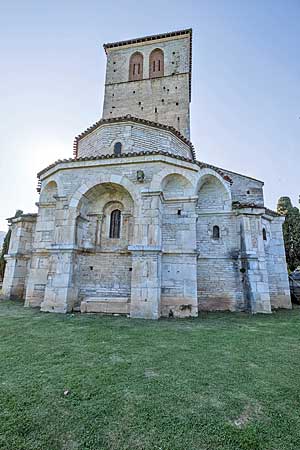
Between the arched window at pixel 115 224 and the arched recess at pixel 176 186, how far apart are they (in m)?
2.41

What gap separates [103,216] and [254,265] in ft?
23.5

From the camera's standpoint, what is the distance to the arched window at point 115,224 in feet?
33.2

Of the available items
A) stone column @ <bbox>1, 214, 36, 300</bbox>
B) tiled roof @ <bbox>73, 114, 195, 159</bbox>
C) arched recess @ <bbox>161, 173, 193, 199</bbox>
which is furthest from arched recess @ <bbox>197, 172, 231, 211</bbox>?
stone column @ <bbox>1, 214, 36, 300</bbox>

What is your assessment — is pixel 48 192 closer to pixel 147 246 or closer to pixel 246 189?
pixel 147 246

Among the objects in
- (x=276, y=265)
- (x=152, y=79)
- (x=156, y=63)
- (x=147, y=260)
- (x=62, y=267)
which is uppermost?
(x=156, y=63)

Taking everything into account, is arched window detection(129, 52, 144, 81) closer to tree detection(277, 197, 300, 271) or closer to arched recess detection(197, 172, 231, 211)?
arched recess detection(197, 172, 231, 211)

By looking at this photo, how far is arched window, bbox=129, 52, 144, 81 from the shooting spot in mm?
18325

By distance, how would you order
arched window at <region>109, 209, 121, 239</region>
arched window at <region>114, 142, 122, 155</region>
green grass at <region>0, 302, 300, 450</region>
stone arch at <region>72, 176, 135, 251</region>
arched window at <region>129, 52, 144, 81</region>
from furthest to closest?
arched window at <region>129, 52, 144, 81</region> < arched window at <region>114, 142, 122, 155</region> < arched window at <region>109, 209, 121, 239</region> < stone arch at <region>72, 176, 135, 251</region> < green grass at <region>0, 302, 300, 450</region>

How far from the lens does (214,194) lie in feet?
37.2

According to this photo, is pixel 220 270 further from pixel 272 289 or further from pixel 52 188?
pixel 52 188

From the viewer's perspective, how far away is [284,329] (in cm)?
680

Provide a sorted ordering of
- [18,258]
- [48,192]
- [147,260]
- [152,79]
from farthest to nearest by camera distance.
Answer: [152,79] < [18,258] < [48,192] < [147,260]

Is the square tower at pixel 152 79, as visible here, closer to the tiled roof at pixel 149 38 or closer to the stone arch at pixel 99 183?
the tiled roof at pixel 149 38

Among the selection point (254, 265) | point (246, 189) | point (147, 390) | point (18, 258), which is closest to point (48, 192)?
point (18, 258)
